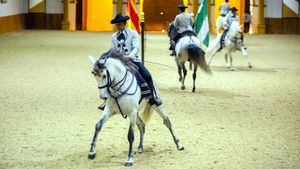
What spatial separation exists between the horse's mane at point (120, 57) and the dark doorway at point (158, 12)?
1149 inches

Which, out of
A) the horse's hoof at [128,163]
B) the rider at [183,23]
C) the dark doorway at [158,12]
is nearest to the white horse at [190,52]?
the rider at [183,23]

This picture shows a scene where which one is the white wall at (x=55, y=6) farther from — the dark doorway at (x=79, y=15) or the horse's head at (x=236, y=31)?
the horse's head at (x=236, y=31)

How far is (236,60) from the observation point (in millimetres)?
21375

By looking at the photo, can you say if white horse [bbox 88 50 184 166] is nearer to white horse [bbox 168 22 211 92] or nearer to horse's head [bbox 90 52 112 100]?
horse's head [bbox 90 52 112 100]

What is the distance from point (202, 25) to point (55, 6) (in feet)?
66.3

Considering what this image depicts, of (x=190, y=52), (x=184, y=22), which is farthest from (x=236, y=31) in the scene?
(x=190, y=52)

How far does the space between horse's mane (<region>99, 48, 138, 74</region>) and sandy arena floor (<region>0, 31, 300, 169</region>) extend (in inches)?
45.6

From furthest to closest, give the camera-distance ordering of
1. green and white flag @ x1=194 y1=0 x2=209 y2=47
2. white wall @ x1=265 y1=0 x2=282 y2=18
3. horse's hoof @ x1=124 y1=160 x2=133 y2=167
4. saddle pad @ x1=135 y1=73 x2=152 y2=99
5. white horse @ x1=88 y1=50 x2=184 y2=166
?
white wall @ x1=265 y1=0 x2=282 y2=18
green and white flag @ x1=194 y1=0 x2=209 y2=47
saddle pad @ x1=135 y1=73 x2=152 y2=99
horse's hoof @ x1=124 y1=160 x2=133 y2=167
white horse @ x1=88 y1=50 x2=184 y2=166

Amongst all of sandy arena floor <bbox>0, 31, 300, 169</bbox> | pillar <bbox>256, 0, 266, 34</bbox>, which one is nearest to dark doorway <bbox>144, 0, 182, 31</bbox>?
pillar <bbox>256, 0, 266, 34</bbox>

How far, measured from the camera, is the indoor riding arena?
26.9ft

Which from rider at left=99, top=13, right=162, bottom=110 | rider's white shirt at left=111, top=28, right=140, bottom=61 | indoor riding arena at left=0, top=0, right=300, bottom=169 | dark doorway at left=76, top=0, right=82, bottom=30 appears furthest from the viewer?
dark doorway at left=76, top=0, right=82, bottom=30

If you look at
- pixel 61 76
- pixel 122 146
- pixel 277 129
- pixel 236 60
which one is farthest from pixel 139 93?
pixel 236 60

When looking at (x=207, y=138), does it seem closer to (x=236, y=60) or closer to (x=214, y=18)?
(x=236, y=60)

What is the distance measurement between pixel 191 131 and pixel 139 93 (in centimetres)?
220
